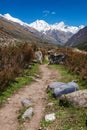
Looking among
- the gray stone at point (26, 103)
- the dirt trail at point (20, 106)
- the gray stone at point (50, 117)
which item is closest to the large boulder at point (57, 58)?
the dirt trail at point (20, 106)

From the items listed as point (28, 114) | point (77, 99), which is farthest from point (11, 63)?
point (77, 99)

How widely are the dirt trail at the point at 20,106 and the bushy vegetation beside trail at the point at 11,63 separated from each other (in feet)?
4.15

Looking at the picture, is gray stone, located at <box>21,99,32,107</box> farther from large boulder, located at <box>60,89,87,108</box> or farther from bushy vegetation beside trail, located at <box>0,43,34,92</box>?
bushy vegetation beside trail, located at <box>0,43,34,92</box>

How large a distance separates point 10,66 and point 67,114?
9.72 metres

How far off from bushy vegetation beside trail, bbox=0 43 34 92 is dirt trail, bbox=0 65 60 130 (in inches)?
49.8

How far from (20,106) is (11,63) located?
26.2 feet

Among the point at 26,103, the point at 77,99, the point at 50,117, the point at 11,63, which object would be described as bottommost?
the point at 50,117

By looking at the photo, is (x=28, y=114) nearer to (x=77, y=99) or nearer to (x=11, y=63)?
(x=77, y=99)

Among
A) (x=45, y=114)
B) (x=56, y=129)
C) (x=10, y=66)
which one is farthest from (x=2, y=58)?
(x=56, y=129)

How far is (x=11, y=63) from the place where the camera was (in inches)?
832

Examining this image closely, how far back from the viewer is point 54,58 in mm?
31719

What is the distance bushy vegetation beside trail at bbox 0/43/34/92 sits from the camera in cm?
1716

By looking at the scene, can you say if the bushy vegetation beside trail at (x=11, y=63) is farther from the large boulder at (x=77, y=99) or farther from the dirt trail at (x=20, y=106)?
the large boulder at (x=77, y=99)

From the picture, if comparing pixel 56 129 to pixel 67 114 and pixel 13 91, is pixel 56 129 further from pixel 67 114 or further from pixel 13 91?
pixel 13 91
